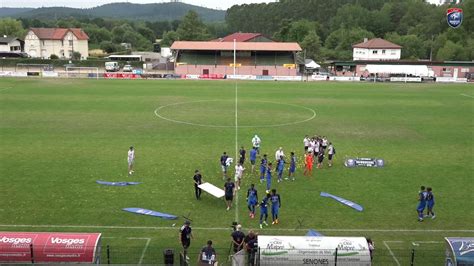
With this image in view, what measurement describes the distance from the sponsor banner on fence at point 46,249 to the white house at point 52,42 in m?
121

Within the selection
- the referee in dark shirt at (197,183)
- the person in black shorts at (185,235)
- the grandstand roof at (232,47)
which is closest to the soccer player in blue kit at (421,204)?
the referee in dark shirt at (197,183)

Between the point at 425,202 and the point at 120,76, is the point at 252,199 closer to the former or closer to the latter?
the point at 425,202

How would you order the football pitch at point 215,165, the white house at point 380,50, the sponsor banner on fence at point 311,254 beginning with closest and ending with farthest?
the sponsor banner on fence at point 311,254
the football pitch at point 215,165
the white house at point 380,50

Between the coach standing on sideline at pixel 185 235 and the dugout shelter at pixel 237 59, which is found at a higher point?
the dugout shelter at pixel 237 59

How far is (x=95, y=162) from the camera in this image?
82.5 ft

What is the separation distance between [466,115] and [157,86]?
125ft

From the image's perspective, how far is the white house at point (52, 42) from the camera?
125250mm

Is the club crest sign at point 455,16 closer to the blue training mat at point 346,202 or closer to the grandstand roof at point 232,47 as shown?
the blue training mat at point 346,202

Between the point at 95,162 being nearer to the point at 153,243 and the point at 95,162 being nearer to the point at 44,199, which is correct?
the point at 44,199

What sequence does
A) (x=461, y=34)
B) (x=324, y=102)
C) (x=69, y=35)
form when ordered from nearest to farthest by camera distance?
1. (x=324, y=102)
2. (x=461, y=34)
3. (x=69, y=35)

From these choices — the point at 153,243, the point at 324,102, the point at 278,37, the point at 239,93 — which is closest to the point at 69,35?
the point at 278,37

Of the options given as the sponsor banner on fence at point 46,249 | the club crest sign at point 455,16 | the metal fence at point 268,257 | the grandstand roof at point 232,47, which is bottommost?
the metal fence at point 268,257

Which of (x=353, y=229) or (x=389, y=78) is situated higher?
(x=389, y=78)

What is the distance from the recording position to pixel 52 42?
126 metres
